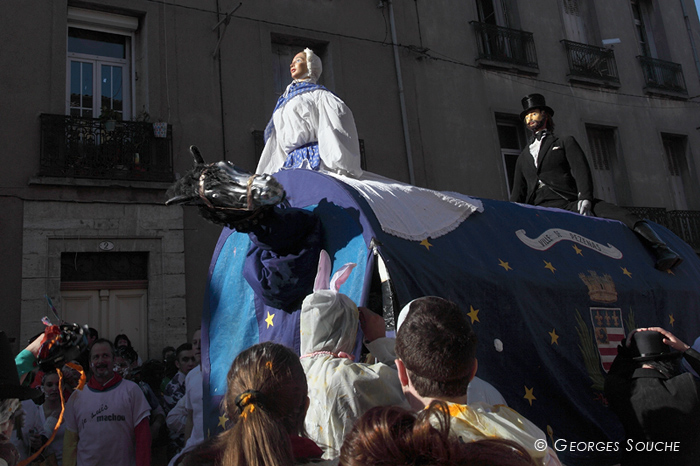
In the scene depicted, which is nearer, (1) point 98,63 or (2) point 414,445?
(2) point 414,445

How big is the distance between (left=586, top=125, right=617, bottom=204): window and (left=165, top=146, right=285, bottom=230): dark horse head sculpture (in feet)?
46.1

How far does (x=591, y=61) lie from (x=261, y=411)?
16351 millimetres

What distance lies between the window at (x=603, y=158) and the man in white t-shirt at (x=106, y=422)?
13.4 m

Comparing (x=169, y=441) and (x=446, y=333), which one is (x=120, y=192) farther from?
(x=446, y=333)

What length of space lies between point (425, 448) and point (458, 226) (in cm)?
268

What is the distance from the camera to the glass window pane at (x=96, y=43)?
1095cm

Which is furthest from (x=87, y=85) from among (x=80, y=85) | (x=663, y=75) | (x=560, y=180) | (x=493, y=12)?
(x=663, y=75)

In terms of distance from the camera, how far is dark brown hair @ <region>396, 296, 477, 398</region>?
6.32 ft

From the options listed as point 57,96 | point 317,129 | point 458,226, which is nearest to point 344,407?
point 458,226

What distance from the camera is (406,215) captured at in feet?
11.7

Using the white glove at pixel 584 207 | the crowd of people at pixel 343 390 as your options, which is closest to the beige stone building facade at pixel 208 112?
the crowd of people at pixel 343 390

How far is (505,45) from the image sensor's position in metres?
14.9

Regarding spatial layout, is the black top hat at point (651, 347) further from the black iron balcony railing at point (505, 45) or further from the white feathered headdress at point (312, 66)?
the black iron balcony railing at point (505, 45)

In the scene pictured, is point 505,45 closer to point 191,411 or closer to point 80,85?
point 80,85
